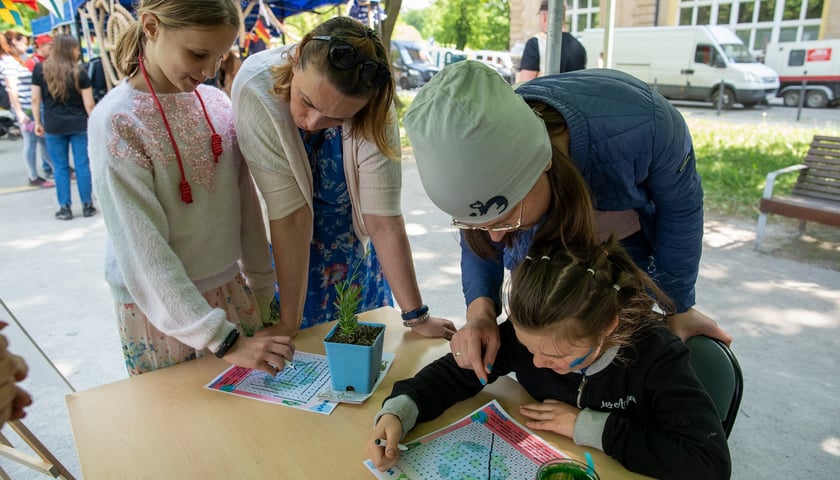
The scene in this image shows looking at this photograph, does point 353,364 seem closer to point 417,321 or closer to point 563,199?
point 417,321

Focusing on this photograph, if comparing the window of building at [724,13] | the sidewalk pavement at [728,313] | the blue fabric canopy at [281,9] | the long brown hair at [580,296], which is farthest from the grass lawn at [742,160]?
the window of building at [724,13]

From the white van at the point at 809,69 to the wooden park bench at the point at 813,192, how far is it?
9.24 meters

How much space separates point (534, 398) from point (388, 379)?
337 millimetres

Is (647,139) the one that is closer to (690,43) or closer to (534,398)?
(534,398)

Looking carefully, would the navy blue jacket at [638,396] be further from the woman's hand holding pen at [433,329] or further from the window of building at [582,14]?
the window of building at [582,14]

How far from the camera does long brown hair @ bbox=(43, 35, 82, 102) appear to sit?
504 cm

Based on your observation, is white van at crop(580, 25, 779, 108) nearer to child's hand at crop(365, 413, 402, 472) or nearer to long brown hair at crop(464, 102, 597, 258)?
long brown hair at crop(464, 102, 597, 258)

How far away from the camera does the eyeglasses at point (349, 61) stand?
4.18 feet

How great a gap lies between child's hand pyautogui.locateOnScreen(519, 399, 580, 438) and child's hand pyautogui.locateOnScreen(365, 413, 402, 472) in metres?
0.28

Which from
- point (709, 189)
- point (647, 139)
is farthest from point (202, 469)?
point (709, 189)

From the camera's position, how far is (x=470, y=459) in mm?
1086

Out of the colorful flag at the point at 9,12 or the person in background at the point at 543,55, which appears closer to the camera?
the colorful flag at the point at 9,12

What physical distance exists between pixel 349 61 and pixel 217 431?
2.73ft

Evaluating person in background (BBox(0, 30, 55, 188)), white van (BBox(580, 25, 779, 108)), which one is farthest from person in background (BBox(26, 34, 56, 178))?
white van (BBox(580, 25, 779, 108))
